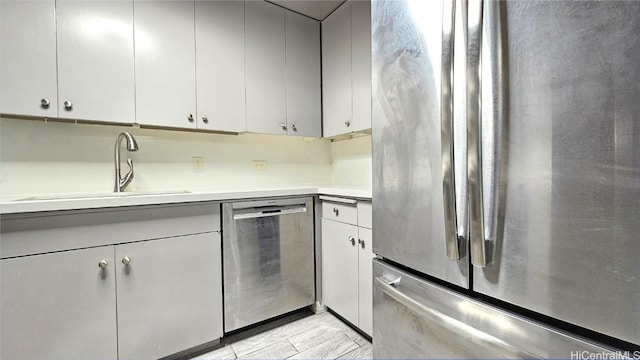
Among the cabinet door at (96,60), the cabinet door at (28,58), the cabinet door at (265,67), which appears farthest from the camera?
the cabinet door at (265,67)

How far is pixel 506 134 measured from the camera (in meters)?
0.58

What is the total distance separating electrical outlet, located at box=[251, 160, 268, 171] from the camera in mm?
2266

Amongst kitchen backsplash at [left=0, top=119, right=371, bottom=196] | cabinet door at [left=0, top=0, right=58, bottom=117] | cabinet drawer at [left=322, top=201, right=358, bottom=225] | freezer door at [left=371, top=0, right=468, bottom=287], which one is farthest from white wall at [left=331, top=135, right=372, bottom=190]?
cabinet door at [left=0, top=0, right=58, bottom=117]

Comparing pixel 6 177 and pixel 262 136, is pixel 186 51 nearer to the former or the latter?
pixel 262 136

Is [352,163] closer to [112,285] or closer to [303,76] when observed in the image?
[303,76]

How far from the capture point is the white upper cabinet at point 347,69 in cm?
188

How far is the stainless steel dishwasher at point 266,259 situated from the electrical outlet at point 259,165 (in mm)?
641

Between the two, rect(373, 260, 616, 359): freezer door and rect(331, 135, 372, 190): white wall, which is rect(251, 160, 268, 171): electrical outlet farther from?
rect(373, 260, 616, 359): freezer door

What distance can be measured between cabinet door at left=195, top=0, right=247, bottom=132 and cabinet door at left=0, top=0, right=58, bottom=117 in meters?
0.69

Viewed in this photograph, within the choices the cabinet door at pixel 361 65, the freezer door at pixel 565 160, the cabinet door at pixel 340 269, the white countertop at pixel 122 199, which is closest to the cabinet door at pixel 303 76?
the cabinet door at pixel 361 65

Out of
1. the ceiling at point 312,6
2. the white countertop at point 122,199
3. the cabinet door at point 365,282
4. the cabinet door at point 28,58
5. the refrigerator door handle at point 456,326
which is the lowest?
the cabinet door at point 365,282

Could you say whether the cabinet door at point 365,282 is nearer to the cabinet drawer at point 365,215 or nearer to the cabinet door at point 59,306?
the cabinet drawer at point 365,215

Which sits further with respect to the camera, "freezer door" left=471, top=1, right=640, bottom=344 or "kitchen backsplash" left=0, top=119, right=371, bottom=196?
"kitchen backsplash" left=0, top=119, right=371, bottom=196

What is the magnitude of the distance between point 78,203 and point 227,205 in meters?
0.64
